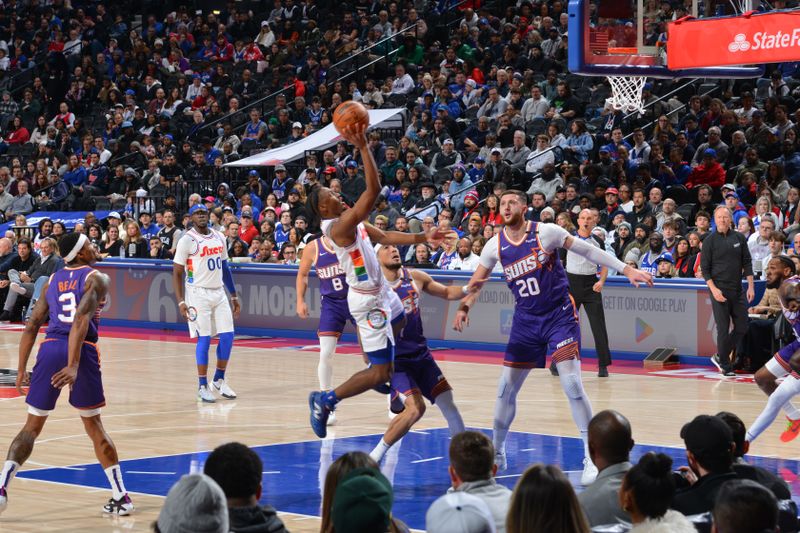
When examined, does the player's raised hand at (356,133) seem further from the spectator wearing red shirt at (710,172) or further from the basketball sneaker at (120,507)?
the spectator wearing red shirt at (710,172)

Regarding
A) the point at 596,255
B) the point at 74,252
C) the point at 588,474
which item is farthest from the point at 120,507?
the point at 596,255

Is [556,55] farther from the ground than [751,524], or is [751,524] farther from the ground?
[556,55]

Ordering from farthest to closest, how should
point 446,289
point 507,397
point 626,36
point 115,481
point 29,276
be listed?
point 29,276 → point 626,36 → point 507,397 → point 446,289 → point 115,481

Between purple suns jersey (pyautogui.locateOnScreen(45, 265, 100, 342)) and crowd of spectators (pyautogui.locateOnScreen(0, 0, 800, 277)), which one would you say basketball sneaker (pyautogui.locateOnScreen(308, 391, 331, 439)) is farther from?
crowd of spectators (pyautogui.locateOnScreen(0, 0, 800, 277))

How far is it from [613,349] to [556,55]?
8.96 metres

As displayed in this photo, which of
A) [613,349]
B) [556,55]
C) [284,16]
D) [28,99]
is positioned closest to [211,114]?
[284,16]

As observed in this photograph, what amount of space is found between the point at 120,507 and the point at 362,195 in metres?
2.73

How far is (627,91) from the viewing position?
52.1ft

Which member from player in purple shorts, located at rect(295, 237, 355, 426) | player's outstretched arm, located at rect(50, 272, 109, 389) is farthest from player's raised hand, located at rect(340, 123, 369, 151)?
player in purple shorts, located at rect(295, 237, 355, 426)

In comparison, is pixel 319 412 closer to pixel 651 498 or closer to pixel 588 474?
pixel 588 474

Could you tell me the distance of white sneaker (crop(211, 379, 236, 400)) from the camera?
47.3 ft

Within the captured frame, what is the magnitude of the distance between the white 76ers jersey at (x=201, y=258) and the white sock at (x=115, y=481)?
18.8 feet

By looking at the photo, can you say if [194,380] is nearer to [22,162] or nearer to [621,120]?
[621,120]

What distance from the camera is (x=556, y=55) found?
2519cm
